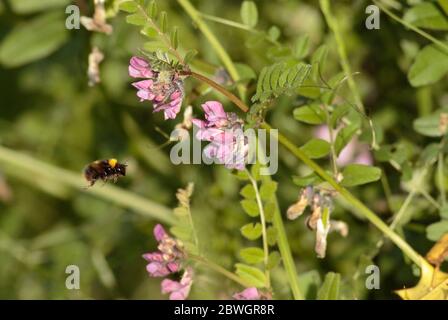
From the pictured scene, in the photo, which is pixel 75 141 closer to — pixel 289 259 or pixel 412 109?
pixel 412 109

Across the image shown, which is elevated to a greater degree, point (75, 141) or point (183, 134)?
point (75, 141)

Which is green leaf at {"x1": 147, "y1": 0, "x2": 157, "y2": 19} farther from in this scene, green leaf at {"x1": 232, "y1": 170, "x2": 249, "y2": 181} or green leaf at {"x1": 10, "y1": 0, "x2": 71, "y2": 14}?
green leaf at {"x1": 10, "y1": 0, "x2": 71, "y2": 14}

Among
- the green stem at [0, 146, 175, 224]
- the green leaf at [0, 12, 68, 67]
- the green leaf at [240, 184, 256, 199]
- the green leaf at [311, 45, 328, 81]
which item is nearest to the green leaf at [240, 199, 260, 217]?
the green leaf at [240, 184, 256, 199]

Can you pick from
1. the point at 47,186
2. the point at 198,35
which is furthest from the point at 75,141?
the point at 198,35

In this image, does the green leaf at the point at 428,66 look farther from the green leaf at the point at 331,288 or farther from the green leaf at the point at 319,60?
the green leaf at the point at 331,288

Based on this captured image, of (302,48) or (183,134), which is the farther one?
(302,48)

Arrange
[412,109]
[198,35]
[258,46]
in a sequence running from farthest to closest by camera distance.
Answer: [198,35]
[412,109]
[258,46]

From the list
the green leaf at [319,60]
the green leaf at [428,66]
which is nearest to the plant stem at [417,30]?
the green leaf at [428,66]
